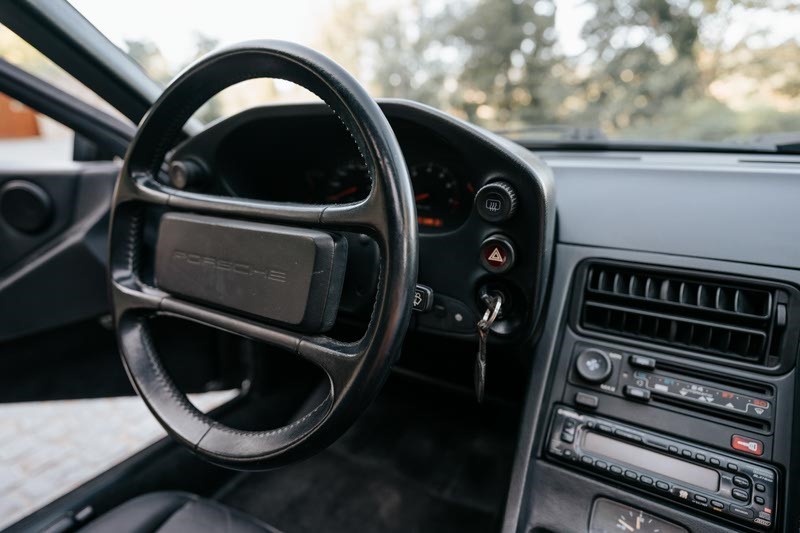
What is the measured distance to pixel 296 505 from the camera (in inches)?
69.0

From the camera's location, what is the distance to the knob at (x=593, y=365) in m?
1.07

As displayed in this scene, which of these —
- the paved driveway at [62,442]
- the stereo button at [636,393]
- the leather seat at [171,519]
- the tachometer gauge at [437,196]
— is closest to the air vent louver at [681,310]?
the stereo button at [636,393]

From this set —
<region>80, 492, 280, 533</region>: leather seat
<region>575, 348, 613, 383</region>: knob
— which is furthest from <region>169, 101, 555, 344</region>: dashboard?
<region>80, 492, 280, 533</region>: leather seat

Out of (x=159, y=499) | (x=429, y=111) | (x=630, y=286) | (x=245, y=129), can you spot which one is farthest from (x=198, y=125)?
(x=630, y=286)

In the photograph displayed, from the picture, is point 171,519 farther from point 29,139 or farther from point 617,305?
point 29,139

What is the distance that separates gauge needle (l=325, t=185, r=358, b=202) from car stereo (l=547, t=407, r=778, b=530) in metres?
0.77

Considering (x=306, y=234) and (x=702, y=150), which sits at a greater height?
(x=702, y=150)

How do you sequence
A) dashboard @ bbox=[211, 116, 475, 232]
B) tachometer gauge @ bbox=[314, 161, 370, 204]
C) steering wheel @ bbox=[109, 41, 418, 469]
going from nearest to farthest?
steering wheel @ bbox=[109, 41, 418, 469]
dashboard @ bbox=[211, 116, 475, 232]
tachometer gauge @ bbox=[314, 161, 370, 204]

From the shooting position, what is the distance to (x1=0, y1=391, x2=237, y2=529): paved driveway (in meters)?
1.77

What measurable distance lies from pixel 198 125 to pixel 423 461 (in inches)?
59.0

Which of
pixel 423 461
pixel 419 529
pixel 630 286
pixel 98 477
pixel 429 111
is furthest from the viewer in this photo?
pixel 423 461

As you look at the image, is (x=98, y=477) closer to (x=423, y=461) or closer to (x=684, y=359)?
(x=423, y=461)

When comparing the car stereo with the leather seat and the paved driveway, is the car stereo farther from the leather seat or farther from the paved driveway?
the paved driveway

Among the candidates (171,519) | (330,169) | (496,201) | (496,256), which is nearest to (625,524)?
(496,256)
